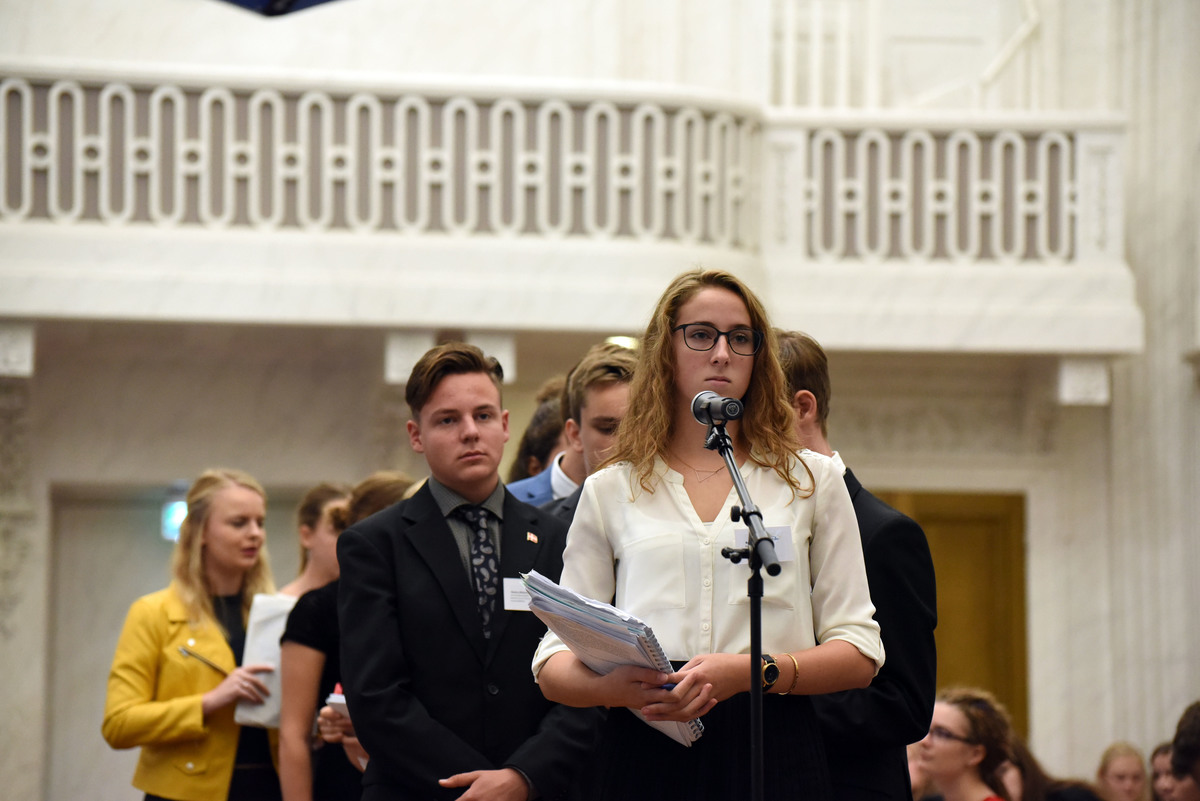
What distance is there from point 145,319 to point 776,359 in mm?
6500

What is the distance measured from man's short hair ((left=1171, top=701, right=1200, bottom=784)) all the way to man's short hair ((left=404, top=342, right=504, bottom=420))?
2406mm

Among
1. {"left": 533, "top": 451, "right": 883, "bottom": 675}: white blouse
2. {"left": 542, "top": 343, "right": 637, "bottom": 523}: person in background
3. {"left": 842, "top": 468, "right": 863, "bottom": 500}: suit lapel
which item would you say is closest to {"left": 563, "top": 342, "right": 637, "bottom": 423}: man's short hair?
{"left": 542, "top": 343, "right": 637, "bottom": 523}: person in background

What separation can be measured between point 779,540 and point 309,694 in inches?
74.8

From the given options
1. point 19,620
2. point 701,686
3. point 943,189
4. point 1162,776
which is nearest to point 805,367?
point 701,686

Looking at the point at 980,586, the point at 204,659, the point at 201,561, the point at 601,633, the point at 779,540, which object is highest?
the point at 779,540

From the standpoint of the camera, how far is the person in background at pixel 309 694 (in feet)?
12.5

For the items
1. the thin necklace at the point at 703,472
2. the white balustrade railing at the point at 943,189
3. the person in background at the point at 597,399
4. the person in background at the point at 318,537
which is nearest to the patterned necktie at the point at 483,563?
the person in background at the point at 597,399

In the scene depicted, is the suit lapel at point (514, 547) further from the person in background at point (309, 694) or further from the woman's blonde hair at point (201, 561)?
the woman's blonde hair at point (201, 561)

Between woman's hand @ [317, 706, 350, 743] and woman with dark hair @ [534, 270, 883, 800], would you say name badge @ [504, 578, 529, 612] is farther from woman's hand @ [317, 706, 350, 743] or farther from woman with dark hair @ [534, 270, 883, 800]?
woman's hand @ [317, 706, 350, 743]

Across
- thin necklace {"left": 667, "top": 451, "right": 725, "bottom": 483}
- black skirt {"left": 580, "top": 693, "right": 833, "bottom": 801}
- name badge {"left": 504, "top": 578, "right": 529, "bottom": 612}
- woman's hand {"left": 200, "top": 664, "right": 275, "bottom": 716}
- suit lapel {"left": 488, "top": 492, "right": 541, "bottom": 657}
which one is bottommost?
woman's hand {"left": 200, "top": 664, "right": 275, "bottom": 716}

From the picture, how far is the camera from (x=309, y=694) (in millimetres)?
3809

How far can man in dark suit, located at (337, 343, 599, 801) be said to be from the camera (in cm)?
296

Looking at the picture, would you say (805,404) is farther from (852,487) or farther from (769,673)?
(769,673)

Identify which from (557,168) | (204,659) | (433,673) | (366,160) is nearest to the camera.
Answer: (433,673)
